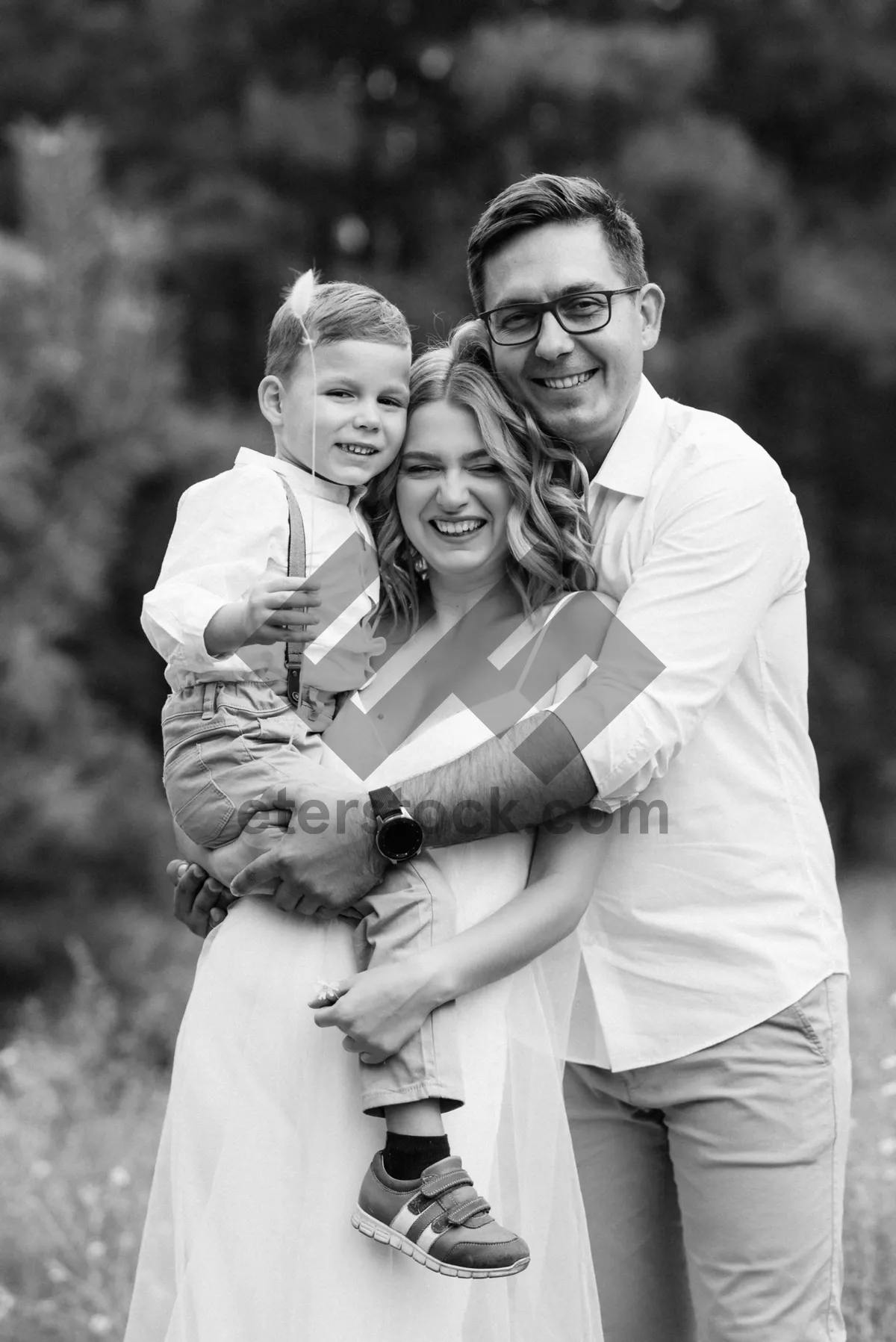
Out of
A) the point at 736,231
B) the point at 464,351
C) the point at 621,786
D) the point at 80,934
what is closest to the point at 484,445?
the point at 464,351

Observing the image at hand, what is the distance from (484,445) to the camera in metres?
2.29

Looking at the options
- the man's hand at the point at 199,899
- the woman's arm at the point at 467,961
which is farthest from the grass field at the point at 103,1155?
the woman's arm at the point at 467,961

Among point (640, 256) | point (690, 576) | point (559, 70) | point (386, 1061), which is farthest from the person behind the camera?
point (559, 70)

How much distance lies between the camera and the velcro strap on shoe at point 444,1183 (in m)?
1.96

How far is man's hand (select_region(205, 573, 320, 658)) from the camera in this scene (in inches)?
80.4

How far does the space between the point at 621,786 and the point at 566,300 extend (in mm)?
801

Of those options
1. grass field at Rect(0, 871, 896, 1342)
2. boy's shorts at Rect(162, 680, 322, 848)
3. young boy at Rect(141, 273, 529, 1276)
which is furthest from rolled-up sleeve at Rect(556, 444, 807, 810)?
grass field at Rect(0, 871, 896, 1342)

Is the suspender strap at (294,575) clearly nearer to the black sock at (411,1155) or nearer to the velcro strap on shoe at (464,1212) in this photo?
the black sock at (411,1155)

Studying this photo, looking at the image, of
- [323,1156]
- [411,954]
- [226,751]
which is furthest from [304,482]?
[323,1156]

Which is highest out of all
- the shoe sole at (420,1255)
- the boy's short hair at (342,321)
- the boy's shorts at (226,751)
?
the boy's short hair at (342,321)

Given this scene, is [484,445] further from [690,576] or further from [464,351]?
[690,576]

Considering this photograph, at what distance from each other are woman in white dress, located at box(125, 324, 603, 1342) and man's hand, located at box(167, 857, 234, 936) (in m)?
0.06

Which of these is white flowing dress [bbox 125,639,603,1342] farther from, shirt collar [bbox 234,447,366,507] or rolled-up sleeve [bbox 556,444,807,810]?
shirt collar [bbox 234,447,366,507]

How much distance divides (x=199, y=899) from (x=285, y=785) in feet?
0.97
